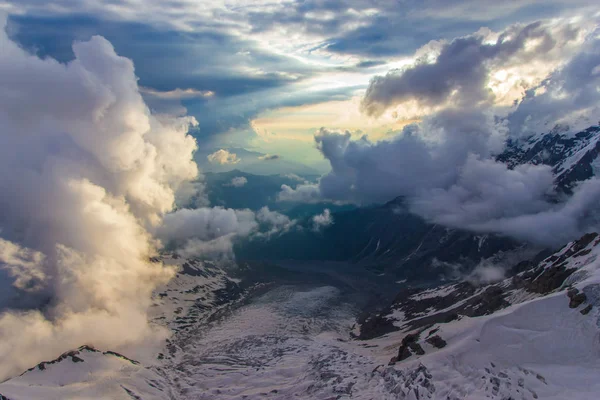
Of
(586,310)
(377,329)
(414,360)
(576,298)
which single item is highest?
(576,298)

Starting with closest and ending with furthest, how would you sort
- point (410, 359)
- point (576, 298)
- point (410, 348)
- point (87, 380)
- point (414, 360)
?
point (576, 298) < point (414, 360) < point (410, 359) < point (410, 348) < point (87, 380)

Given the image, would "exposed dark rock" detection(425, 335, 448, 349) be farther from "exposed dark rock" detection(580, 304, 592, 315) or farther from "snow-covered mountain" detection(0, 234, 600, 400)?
"exposed dark rock" detection(580, 304, 592, 315)

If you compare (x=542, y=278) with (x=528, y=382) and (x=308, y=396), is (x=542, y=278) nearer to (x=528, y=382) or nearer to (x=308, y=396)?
(x=528, y=382)

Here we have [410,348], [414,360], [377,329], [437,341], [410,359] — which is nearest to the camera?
[414,360]

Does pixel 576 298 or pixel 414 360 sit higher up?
pixel 576 298

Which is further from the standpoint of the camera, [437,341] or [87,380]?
[87,380]

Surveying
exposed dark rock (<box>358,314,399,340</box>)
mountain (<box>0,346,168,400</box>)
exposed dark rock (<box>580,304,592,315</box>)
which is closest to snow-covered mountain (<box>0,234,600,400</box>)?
exposed dark rock (<box>580,304,592,315</box>)

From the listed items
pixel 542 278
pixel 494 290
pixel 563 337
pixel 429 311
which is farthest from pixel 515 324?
pixel 429 311

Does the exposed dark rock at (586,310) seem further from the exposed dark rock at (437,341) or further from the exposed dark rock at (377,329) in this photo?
the exposed dark rock at (377,329)

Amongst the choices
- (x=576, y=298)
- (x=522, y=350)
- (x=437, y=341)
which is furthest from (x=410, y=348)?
(x=576, y=298)

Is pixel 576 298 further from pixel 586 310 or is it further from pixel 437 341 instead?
pixel 437 341
